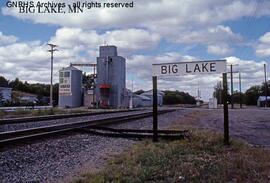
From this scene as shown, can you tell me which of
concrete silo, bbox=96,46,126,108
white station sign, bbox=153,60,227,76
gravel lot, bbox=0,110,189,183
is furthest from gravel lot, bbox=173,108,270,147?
concrete silo, bbox=96,46,126,108

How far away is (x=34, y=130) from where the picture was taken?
13383 mm

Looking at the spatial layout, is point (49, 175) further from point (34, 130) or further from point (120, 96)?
point (120, 96)

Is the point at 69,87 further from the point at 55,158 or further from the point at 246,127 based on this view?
the point at 55,158

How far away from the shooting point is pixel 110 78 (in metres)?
79.3

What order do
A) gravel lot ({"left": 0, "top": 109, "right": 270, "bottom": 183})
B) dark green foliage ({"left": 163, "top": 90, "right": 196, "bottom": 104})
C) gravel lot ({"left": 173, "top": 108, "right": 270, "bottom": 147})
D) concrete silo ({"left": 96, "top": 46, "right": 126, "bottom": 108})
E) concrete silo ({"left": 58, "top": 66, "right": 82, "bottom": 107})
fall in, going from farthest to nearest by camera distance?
dark green foliage ({"left": 163, "top": 90, "right": 196, "bottom": 104})
concrete silo ({"left": 58, "top": 66, "right": 82, "bottom": 107})
concrete silo ({"left": 96, "top": 46, "right": 126, "bottom": 108})
gravel lot ({"left": 173, "top": 108, "right": 270, "bottom": 147})
gravel lot ({"left": 0, "top": 109, "right": 270, "bottom": 183})

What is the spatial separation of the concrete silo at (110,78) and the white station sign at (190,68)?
63756mm

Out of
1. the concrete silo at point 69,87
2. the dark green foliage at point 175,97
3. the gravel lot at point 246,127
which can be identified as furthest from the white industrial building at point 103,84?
the dark green foliage at point 175,97

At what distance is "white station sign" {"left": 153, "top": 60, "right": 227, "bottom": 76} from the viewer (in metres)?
11.7

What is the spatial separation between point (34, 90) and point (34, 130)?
106517mm

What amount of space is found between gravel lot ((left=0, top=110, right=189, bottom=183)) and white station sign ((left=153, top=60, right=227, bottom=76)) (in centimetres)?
262

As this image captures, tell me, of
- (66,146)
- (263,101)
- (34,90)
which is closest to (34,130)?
(66,146)

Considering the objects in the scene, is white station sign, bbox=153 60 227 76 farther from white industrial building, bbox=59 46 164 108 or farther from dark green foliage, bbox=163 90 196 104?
dark green foliage, bbox=163 90 196 104

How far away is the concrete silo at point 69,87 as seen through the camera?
8019cm

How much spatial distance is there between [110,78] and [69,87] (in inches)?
352
